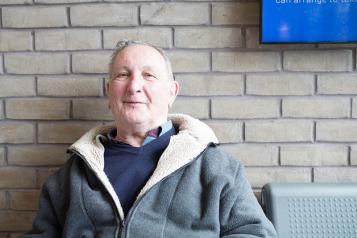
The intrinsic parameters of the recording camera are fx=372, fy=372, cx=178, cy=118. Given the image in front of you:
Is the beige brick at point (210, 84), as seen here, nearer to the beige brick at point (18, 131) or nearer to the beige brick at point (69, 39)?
the beige brick at point (69, 39)

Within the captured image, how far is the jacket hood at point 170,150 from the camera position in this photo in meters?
1.29

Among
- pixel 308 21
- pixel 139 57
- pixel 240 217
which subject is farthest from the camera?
pixel 308 21

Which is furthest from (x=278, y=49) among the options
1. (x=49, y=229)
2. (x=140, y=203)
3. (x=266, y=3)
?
(x=49, y=229)

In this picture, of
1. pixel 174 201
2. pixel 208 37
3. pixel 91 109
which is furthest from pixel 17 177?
pixel 208 37

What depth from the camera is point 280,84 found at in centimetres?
156

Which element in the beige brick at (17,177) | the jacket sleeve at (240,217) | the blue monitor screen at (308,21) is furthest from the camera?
the beige brick at (17,177)

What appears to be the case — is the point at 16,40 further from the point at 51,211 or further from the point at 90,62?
the point at 51,211

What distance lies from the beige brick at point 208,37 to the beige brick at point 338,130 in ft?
1.61

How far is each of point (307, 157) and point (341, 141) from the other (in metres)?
0.16

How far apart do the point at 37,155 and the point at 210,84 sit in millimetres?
833

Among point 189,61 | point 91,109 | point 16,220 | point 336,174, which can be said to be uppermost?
point 189,61

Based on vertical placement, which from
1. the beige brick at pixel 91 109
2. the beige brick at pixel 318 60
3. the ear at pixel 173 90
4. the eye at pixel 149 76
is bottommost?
the beige brick at pixel 91 109

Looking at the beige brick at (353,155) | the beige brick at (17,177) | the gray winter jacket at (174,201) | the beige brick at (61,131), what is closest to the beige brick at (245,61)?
the gray winter jacket at (174,201)

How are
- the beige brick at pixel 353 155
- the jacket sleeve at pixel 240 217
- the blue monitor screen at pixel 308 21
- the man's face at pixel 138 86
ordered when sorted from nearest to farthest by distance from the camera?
the jacket sleeve at pixel 240 217 → the man's face at pixel 138 86 → the blue monitor screen at pixel 308 21 → the beige brick at pixel 353 155
